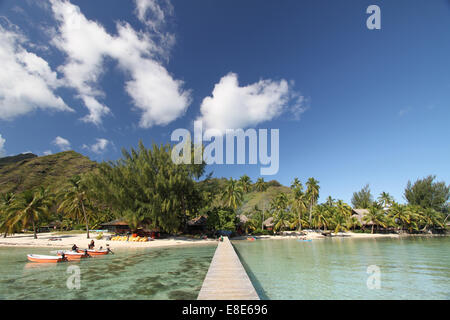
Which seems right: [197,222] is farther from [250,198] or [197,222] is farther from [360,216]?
[250,198]

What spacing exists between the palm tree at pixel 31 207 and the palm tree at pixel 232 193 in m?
31.5

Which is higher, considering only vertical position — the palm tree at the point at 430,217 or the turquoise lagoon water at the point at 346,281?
the turquoise lagoon water at the point at 346,281

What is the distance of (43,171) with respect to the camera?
389 ft

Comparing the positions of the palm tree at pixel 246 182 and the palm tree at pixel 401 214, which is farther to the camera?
the palm tree at pixel 246 182

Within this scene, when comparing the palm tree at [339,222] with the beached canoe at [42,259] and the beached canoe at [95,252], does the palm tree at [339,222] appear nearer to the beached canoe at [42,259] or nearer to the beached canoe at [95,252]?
the beached canoe at [95,252]

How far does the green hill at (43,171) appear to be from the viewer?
101938 millimetres

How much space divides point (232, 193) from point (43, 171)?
124822 mm

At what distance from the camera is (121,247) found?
87.6 feet

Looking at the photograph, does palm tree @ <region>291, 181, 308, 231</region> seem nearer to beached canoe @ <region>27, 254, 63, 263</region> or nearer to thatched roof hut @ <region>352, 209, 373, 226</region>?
thatched roof hut @ <region>352, 209, 373, 226</region>

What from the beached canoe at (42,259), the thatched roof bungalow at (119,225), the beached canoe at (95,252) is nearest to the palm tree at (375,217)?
the thatched roof bungalow at (119,225)

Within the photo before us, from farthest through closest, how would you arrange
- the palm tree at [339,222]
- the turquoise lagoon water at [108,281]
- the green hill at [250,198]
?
1. the palm tree at [339,222]
2. the green hill at [250,198]
3. the turquoise lagoon water at [108,281]

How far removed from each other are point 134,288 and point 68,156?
16657 cm

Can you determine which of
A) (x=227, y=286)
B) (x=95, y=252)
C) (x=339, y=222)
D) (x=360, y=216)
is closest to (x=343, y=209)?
(x=339, y=222)

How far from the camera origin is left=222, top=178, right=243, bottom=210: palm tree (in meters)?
44.5
